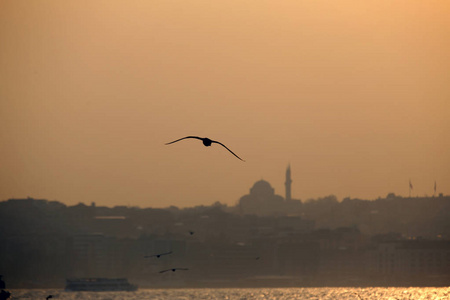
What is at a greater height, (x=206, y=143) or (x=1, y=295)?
(x=206, y=143)

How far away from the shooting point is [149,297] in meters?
184

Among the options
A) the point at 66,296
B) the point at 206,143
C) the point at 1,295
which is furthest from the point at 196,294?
the point at 206,143

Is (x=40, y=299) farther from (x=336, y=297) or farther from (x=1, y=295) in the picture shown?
(x=1, y=295)

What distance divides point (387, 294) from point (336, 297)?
24.5m

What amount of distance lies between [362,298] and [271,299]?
13.8 metres

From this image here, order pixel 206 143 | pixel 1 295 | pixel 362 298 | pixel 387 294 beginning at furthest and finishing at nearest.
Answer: pixel 387 294 < pixel 362 298 < pixel 1 295 < pixel 206 143

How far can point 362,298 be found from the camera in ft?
567

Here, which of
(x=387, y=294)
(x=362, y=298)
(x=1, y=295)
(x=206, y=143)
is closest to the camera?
(x=206, y=143)

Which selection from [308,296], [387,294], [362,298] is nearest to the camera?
[362,298]

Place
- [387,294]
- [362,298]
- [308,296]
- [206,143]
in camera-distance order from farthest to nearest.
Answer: [387,294]
[308,296]
[362,298]
[206,143]

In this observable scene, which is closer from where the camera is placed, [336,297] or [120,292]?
[336,297]

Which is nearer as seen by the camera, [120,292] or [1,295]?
[1,295]

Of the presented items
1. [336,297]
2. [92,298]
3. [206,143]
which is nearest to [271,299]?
[336,297]

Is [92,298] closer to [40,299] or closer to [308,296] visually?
[40,299]
